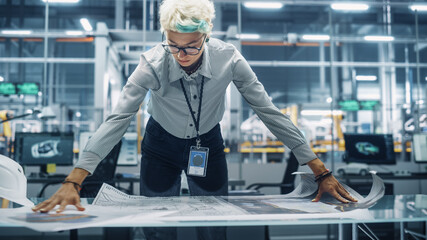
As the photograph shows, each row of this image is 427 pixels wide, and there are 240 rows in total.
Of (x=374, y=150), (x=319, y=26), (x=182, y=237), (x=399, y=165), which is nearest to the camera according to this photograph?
(x=182, y=237)

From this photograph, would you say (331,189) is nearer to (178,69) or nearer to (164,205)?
(164,205)

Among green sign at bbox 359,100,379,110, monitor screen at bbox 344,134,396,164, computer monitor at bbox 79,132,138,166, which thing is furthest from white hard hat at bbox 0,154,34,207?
green sign at bbox 359,100,379,110

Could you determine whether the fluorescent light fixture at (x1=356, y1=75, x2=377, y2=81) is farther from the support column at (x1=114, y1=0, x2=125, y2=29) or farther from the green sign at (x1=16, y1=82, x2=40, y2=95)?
the green sign at (x1=16, y1=82, x2=40, y2=95)

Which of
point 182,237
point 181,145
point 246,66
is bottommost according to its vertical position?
point 182,237

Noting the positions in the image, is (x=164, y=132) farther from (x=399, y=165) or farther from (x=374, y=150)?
(x=399, y=165)

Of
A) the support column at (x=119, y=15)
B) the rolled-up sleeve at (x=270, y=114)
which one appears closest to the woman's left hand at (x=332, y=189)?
the rolled-up sleeve at (x=270, y=114)

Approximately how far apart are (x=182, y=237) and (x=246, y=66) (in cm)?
157

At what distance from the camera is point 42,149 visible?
384 centimetres

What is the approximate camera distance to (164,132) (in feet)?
4.97

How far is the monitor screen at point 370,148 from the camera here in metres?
4.41

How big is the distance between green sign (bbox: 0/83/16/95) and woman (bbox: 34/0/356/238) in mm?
6397

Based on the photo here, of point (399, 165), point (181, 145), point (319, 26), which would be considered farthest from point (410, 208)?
point (319, 26)

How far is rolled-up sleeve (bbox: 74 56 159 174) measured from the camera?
111cm

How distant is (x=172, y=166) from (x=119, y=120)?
381 mm
